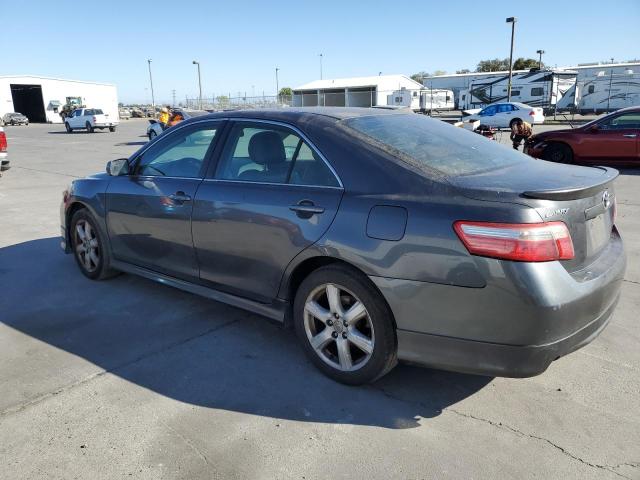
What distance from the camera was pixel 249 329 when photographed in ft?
13.0

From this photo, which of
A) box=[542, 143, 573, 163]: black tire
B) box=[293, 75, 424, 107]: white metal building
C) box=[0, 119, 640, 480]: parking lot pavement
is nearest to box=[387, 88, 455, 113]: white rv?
box=[293, 75, 424, 107]: white metal building

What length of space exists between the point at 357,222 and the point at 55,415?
2.00 metres

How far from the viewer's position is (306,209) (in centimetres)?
310

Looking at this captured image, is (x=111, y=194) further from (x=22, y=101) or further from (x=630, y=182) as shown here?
(x=22, y=101)

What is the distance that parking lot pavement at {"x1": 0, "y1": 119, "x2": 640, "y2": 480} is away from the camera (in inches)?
97.5

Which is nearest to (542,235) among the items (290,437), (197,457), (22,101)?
(290,437)

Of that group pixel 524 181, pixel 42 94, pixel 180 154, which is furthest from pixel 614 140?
pixel 42 94

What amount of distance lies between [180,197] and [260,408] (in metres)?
1.74

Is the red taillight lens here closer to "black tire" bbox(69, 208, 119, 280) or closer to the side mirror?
the side mirror

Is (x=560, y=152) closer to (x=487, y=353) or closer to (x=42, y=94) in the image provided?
(x=487, y=353)

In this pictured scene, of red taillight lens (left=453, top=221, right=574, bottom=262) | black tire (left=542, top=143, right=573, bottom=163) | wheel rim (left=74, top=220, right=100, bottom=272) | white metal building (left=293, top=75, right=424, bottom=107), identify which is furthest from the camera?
white metal building (left=293, top=75, right=424, bottom=107)

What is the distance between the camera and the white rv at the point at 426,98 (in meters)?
45.2

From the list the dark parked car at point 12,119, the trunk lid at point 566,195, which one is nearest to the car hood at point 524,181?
the trunk lid at point 566,195

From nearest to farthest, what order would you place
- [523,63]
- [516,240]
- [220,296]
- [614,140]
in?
1. [516,240]
2. [220,296]
3. [614,140]
4. [523,63]
